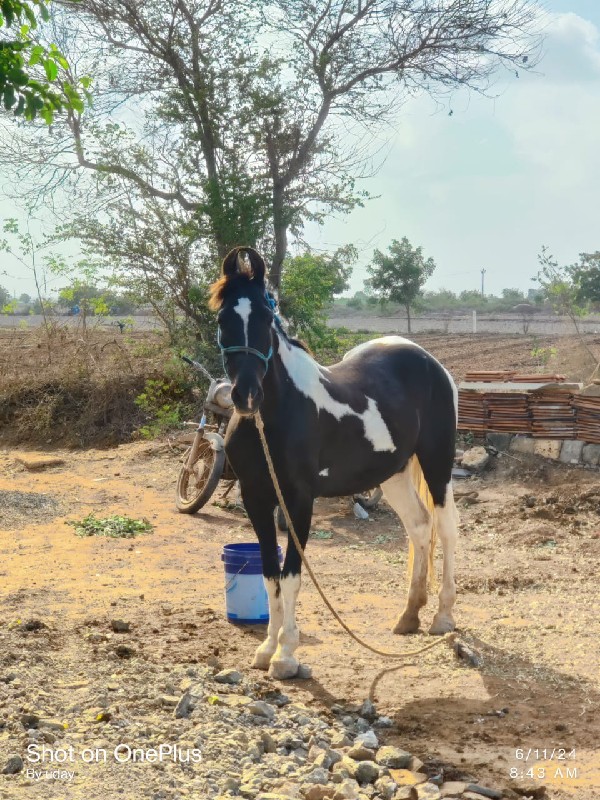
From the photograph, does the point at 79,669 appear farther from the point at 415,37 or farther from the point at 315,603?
the point at 415,37

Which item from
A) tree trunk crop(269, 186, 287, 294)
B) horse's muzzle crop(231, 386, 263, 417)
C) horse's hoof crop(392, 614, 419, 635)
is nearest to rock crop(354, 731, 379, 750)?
horse's muzzle crop(231, 386, 263, 417)

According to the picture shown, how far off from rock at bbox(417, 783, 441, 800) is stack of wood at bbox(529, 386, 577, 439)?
7623mm

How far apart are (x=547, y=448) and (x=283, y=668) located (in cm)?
672

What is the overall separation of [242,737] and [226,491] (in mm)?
6467

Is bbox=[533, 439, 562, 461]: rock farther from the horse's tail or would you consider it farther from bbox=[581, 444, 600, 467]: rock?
the horse's tail

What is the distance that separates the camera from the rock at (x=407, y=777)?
11.9 feet

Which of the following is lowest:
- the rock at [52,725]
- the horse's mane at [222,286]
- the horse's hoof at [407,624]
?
the horse's hoof at [407,624]

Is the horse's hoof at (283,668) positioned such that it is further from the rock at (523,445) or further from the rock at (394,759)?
the rock at (523,445)

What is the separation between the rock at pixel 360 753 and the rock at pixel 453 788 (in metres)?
0.38

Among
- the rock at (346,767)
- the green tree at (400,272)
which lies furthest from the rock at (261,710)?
the green tree at (400,272)

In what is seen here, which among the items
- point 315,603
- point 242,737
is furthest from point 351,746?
point 315,603

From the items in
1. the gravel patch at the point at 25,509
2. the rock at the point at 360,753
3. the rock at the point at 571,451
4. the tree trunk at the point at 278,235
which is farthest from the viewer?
the tree trunk at the point at 278,235

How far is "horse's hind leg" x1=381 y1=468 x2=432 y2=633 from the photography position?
228 inches

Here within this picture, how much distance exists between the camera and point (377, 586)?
7055 mm
